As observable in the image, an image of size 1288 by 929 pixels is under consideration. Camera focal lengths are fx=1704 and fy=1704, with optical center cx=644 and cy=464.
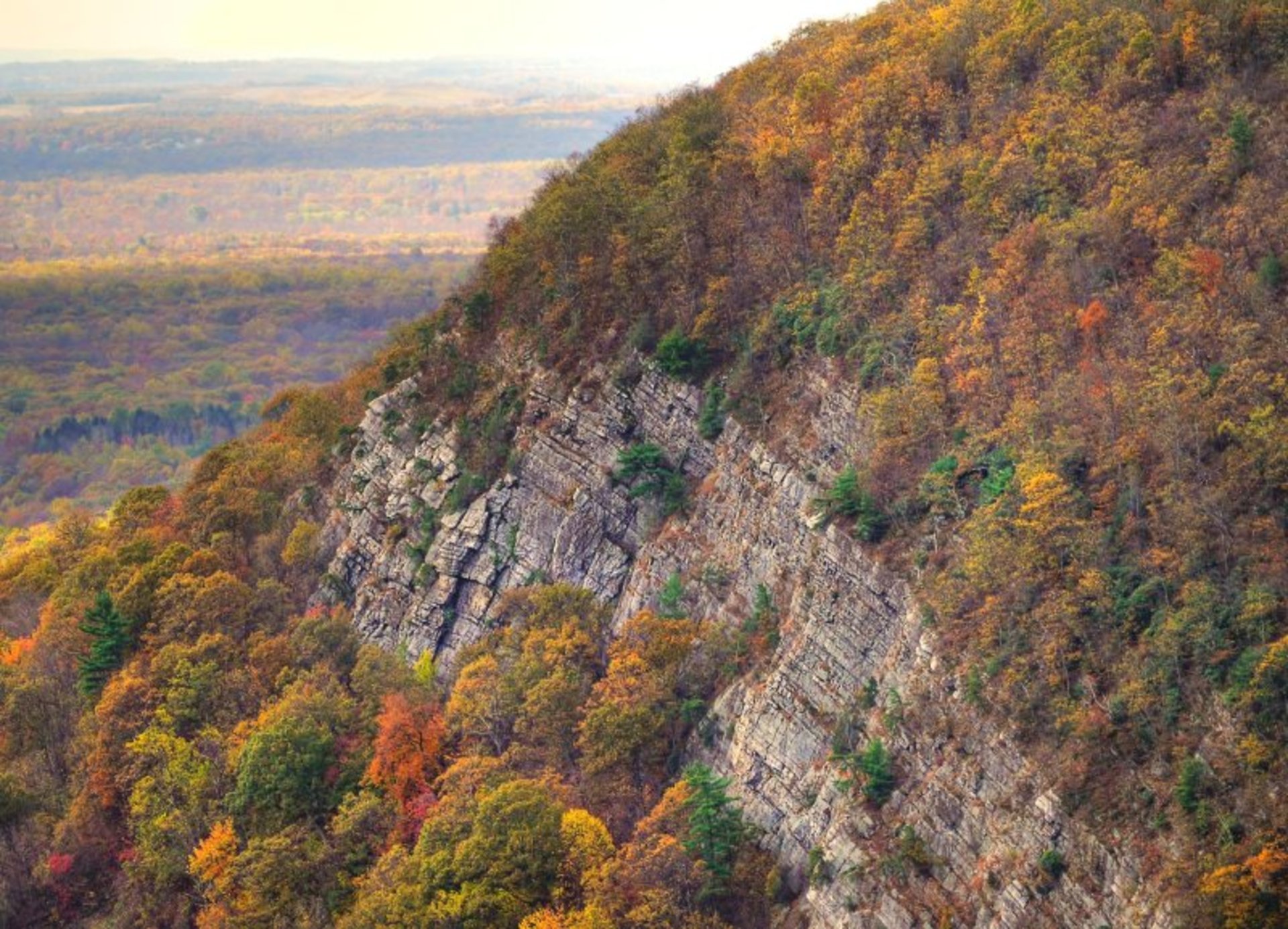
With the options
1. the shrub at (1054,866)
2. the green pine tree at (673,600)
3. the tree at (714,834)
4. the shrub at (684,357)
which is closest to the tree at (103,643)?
the green pine tree at (673,600)

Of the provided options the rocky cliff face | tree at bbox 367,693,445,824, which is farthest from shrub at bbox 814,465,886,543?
tree at bbox 367,693,445,824

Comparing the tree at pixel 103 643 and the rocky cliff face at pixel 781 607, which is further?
the tree at pixel 103 643

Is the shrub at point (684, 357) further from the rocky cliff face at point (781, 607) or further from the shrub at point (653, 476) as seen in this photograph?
the shrub at point (653, 476)

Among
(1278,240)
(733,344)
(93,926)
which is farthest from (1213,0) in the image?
(93,926)

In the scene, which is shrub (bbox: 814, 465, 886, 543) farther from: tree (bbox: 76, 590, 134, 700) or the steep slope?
tree (bbox: 76, 590, 134, 700)

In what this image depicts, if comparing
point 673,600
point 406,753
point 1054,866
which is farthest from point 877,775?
point 406,753

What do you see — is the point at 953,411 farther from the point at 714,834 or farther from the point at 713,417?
the point at 714,834
